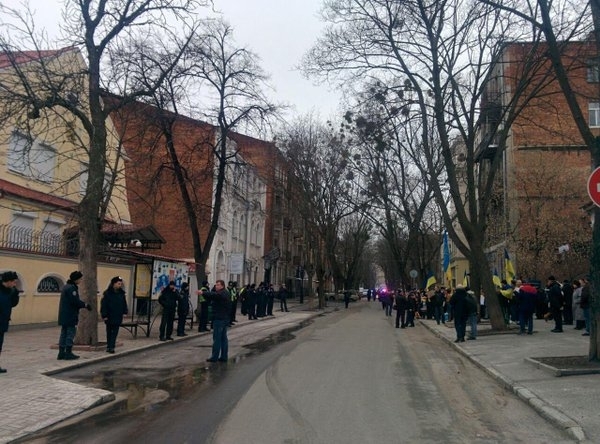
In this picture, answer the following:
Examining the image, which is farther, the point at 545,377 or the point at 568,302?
the point at 568,302

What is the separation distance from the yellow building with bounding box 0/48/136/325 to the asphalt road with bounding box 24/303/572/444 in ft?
21.3

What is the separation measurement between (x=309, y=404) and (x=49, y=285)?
1458cm

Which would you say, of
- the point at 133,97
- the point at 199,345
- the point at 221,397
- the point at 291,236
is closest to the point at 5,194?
the point at 133,97

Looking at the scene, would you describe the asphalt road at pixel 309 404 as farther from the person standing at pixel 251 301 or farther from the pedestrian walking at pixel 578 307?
the person standing at pixel 251 301

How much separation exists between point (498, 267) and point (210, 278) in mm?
23181

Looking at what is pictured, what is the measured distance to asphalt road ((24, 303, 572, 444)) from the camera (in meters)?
6.57

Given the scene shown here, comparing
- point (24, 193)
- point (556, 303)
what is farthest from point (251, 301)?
point (556, 303)

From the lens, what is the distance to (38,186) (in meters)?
24.3

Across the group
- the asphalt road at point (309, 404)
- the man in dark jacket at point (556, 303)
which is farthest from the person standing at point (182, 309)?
the man in dark jacket at point (556, 303)

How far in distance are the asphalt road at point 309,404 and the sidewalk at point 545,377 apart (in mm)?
250

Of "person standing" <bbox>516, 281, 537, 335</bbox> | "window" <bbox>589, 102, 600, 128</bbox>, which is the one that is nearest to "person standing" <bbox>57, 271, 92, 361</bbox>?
"person standing" <bbox>516, 281, 537, 335</bbox>

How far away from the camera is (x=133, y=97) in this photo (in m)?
15.3

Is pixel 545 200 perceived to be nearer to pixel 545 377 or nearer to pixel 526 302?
pixel 526 302

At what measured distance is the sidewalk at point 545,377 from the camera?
23.8 feet
